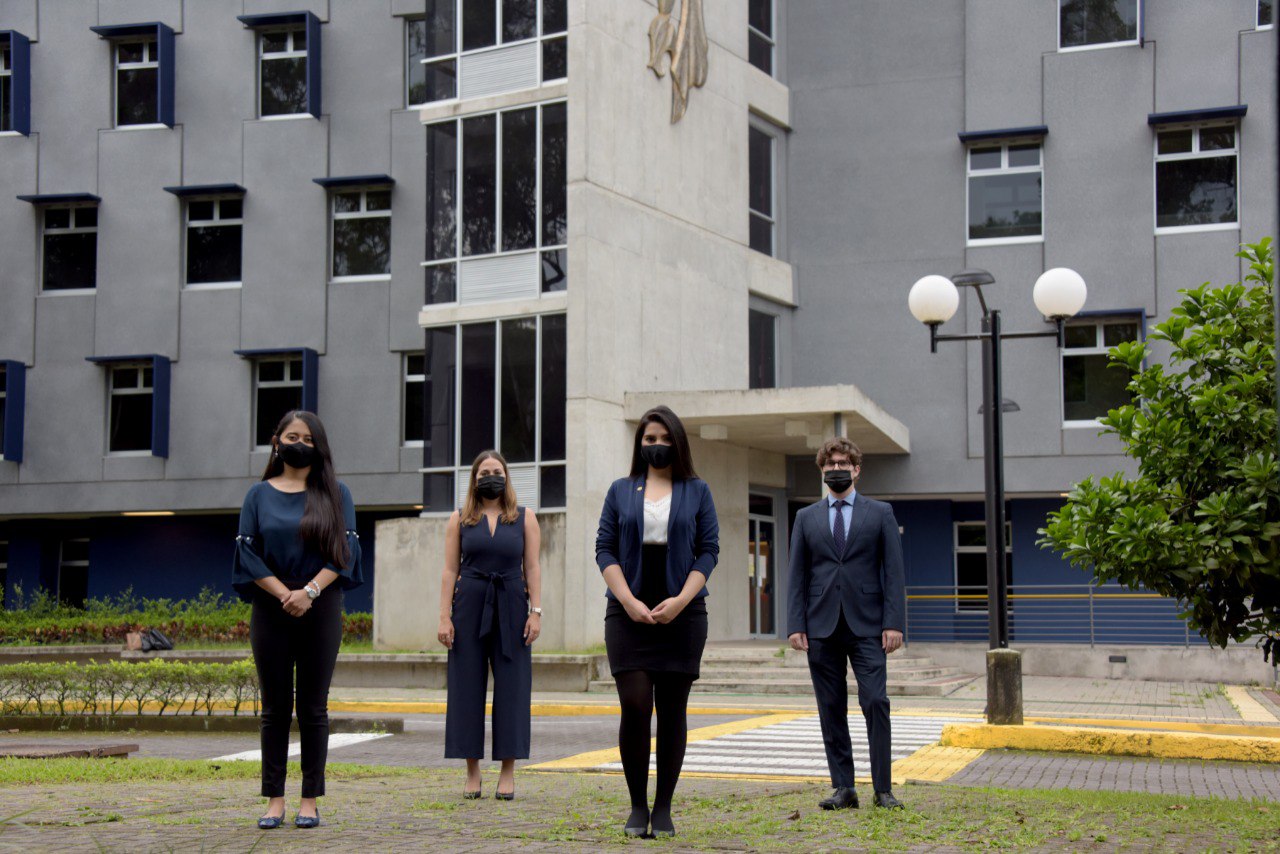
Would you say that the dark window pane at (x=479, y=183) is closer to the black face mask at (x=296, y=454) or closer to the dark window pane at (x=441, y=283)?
the dark window pane at (x=441, y=283)

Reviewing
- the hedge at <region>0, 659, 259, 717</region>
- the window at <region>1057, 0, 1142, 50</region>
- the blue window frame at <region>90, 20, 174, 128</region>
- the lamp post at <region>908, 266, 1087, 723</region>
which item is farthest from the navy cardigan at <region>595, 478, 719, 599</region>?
the blue window frame at <region>90, 20, 174, 128</region>

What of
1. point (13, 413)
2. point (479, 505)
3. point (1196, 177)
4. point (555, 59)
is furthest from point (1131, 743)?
point (13, 413)

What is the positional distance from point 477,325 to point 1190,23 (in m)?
14.2

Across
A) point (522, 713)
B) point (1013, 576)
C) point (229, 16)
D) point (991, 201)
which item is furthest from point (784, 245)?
point (522, 713)

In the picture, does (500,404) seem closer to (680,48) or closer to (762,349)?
(762,349)

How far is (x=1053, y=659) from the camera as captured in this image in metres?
25.2

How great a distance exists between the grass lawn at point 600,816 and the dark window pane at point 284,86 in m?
24.7

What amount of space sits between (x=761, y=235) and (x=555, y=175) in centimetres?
654

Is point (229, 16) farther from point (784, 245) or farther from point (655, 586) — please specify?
point (655, 586)

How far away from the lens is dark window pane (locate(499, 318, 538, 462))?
80.0 feet

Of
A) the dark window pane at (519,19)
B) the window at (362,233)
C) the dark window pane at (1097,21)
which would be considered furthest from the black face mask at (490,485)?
the window at (362,233)

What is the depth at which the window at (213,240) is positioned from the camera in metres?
32.3

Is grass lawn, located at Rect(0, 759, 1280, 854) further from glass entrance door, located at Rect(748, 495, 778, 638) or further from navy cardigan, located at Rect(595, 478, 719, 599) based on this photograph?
glass entrance door, located at Rect(748, 495, 778, 638)

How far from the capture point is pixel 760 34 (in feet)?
98.8
